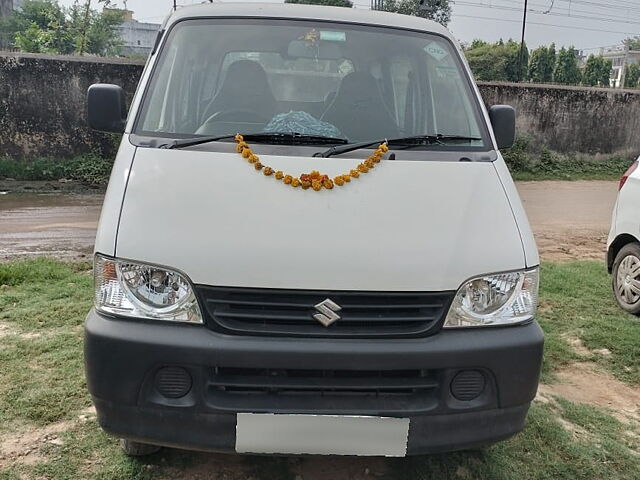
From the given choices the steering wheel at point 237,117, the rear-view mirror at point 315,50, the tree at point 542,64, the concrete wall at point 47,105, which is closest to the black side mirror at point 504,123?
the rear-view mirror at point 315,50

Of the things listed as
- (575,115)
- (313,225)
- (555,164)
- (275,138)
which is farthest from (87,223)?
(575,115)

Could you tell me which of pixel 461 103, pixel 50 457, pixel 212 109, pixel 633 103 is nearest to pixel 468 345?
pixel 461 103

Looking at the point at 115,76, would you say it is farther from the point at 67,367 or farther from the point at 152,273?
the point at 152,273

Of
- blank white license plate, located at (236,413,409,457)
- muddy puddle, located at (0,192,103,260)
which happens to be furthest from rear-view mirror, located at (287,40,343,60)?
muddy puddle, located at (0,192,103,260)

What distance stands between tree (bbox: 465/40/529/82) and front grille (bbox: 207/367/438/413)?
1674 inches

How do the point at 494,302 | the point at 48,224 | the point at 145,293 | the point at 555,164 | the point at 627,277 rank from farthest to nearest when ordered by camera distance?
the point at 555,164 < the point at 48,224 < the point at 627,277 < the point at 494,302 < the point at 145,293

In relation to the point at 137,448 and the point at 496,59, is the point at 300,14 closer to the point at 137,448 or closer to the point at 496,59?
the point at 137,448

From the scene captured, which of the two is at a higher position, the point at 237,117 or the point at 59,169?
the point at 237,117

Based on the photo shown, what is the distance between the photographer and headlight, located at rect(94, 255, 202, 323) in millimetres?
2312

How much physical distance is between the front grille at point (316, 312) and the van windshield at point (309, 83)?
0.99 m

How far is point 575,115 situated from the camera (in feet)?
44.7

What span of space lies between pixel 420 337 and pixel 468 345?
0.18 metres

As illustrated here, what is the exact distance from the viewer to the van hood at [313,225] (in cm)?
231

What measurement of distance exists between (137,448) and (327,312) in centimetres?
123
